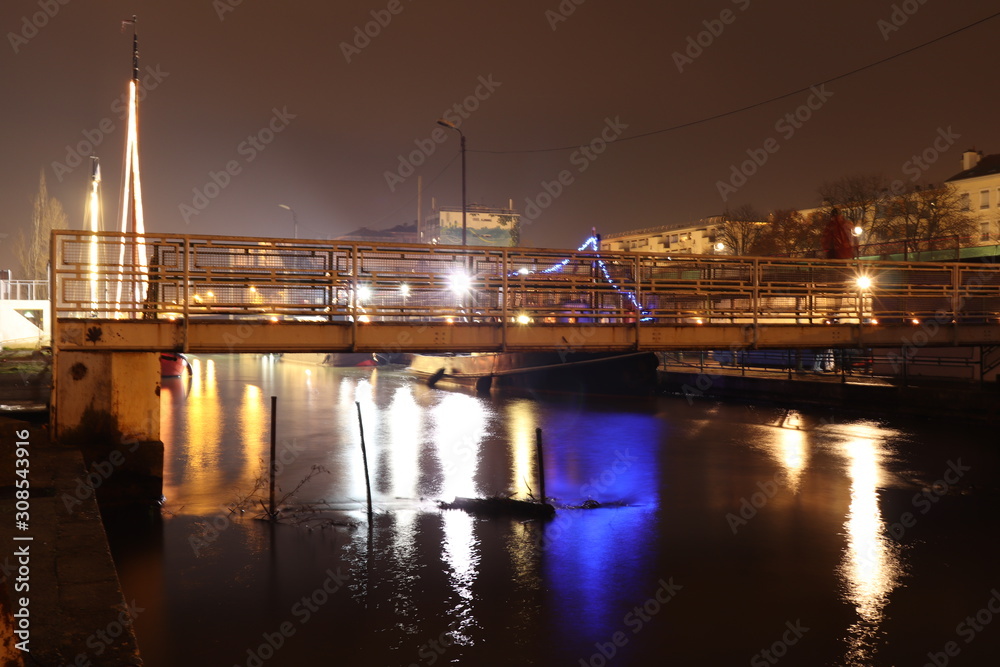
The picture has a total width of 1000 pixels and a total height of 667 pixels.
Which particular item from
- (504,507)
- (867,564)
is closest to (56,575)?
(504,507)

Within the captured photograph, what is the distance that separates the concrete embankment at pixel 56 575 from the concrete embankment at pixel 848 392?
22831 millimetres

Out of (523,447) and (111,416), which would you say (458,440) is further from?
(111,416)

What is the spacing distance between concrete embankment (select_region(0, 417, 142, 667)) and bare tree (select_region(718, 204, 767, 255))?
6620 centimetres

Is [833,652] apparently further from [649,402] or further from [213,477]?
[649,402]

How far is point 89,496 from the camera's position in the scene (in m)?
8.67

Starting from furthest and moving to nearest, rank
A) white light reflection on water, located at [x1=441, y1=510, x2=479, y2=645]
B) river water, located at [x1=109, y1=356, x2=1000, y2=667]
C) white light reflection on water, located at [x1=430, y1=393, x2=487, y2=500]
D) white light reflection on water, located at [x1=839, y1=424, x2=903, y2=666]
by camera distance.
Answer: white light reflection on water, located at [x1=430, y1=393, x2=487, y2=500], white light reflection on water, located at [x1=441, y1=510, x2=479, y2=645], white light reflection on water, located at [x1=839, y1=424, x2=903, y2=666], river water, located at [x1=109, y1=356, x2=1000, y2=667]

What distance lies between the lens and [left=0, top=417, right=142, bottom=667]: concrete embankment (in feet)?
17.6

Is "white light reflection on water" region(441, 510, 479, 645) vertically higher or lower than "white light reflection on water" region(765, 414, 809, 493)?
lower

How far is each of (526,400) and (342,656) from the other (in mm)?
26595

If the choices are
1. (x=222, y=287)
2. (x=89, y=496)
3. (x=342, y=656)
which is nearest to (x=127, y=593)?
(x=89, y=496)

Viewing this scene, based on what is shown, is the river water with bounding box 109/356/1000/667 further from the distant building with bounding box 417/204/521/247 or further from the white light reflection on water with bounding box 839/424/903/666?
the distant building with bounding box 417/204/521/247

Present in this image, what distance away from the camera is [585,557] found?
11.0 m

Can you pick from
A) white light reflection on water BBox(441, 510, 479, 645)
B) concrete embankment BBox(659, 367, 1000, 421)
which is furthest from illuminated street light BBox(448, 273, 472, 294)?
concrete embankment BBox(659, 367, 1000, 421)

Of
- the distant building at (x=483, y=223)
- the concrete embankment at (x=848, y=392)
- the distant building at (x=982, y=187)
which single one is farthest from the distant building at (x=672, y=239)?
the concrete embankment at (x=848, y=392)
